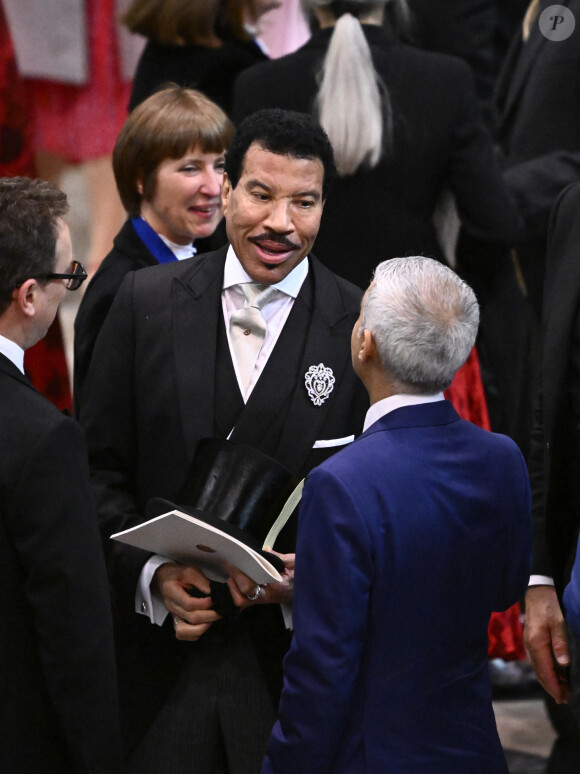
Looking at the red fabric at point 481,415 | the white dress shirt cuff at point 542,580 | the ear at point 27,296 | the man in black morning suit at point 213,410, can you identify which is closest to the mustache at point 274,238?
the man in black morning suit at point 213,410

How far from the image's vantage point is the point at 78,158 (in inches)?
174

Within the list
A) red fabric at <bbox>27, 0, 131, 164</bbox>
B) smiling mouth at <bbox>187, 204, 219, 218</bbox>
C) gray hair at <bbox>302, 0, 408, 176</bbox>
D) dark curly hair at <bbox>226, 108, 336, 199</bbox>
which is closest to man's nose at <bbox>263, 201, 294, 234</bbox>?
dark curly hair at <bbox>226, 108, 336, 199</bbox>

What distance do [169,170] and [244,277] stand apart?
0.79 m

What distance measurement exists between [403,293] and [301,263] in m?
0.57

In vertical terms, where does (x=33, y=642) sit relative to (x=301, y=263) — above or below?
below

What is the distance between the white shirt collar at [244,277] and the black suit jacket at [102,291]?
20.8 inches

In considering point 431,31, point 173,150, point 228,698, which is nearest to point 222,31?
point 431,31

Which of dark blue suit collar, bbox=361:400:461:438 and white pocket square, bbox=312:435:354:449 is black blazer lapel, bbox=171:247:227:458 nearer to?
white pocket square, bbox=312:435:354:449

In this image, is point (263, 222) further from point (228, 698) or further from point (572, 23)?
point (572, 23)

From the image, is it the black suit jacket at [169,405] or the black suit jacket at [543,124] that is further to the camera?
the black suit jacket at [543,124]

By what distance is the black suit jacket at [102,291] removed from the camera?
9.32 ft

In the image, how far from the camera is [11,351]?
207 centimetres

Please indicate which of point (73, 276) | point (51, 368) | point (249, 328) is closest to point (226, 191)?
point (249, 328)

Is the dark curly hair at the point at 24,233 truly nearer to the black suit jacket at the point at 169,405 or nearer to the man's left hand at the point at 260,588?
the black suit jacket at the point at 169,405
